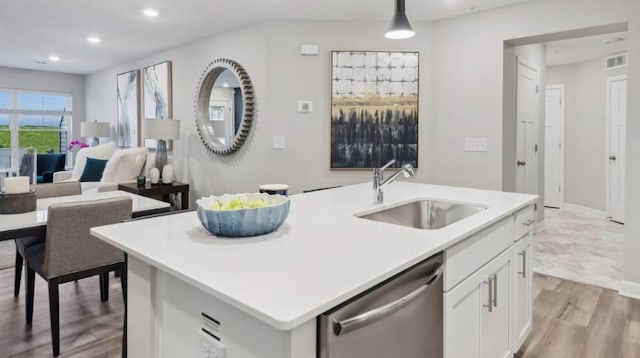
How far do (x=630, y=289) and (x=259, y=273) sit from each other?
3.28m

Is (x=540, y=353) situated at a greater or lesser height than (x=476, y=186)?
lesser

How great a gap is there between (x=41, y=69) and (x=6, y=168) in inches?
71.8

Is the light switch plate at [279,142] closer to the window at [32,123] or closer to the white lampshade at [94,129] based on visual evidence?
the white lampshade at [94,129]

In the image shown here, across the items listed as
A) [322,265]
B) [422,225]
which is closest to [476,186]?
[422,225]

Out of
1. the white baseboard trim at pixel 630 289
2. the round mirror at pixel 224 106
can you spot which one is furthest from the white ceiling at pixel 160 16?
the white baseboard trim at pixel 630 289

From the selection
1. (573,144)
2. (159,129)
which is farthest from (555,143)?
(159,129)

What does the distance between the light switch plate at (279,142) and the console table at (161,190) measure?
143 cm

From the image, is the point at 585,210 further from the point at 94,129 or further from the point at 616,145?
the point at 94,129

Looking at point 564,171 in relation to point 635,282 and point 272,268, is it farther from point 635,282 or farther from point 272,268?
point 272,268

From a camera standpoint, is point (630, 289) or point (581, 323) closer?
point (581, 323)

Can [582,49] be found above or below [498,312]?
above

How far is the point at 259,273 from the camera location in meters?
1.05

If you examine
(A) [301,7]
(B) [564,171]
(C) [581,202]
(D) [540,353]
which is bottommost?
(D) [540,353]

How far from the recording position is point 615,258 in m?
3.98
